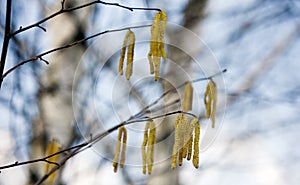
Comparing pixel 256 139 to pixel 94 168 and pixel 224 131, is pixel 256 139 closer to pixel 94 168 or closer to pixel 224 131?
pixel 224 131

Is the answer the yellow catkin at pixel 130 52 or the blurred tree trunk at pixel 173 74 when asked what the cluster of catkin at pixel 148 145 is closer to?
the yellow catkin at pixel 130 52

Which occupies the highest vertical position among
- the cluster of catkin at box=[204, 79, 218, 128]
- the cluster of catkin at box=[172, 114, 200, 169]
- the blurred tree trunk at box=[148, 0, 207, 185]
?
the blurred tree trunk at box=[148, 0, 207, 185]

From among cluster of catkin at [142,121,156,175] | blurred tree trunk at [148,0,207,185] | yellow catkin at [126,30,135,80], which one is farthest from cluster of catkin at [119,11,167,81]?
blurred tree trunk at [148,0,207,185]

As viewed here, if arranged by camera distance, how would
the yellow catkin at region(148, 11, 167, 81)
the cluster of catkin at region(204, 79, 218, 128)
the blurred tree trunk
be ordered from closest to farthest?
the yellow catkin at region(148, 11, 167, 81) < the cluster of catkin at region(204, 79, 218, 128) < the blurred tree trunk

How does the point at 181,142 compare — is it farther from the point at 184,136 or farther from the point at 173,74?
the point at 173,74

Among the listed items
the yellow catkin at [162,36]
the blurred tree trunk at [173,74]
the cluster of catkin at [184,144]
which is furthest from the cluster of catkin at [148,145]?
the blurred tree trunk at [173,74]

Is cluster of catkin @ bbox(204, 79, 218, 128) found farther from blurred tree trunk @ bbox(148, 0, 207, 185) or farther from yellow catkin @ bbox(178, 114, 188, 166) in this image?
blurred tree trunk @ bbox(148, 0, 207, 185)

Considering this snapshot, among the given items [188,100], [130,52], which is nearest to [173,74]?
[188,100]

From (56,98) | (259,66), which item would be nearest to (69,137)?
(56,98)
